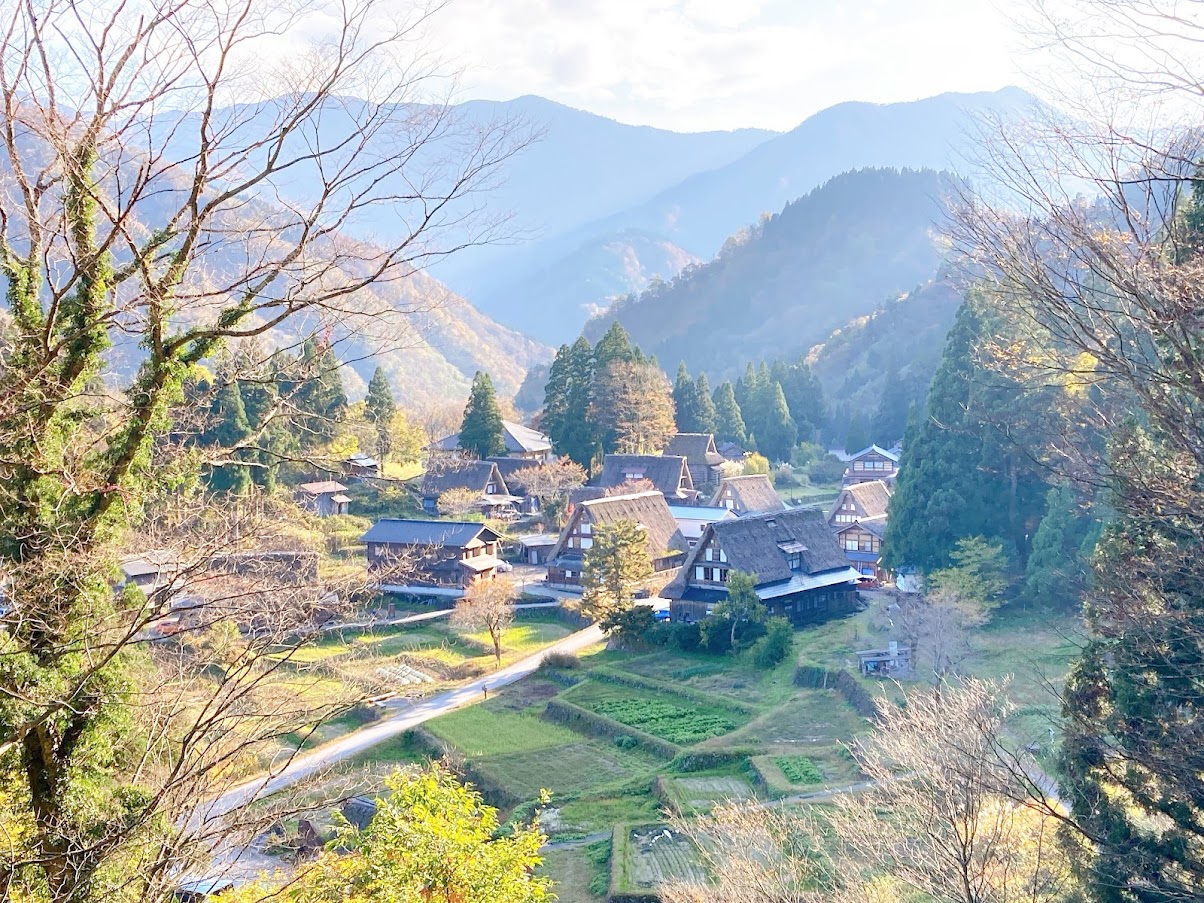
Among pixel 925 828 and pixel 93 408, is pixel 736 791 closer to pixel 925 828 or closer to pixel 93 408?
pixel 925 828

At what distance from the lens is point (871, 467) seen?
4369cm

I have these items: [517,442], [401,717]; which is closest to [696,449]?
[517,442]

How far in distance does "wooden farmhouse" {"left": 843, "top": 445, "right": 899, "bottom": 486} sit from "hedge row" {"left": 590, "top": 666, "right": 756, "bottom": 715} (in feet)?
79.7

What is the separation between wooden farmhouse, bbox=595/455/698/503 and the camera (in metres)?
39.3

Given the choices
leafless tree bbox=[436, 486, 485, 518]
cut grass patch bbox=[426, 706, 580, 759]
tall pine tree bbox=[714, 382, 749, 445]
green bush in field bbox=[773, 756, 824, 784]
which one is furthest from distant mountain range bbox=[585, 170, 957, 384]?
green bush in field bbox=[773, 756, 824, 784]

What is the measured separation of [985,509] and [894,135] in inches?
6427

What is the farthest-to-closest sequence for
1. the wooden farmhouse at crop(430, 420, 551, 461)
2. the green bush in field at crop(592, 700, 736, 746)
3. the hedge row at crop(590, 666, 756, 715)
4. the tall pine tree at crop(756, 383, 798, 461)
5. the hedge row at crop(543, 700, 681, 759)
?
1. the tall pine tree at crop(756, 383, 798, 461)
2. the wooden farmhouse at crop(430, 420, 551, 461)
3. the hedge row at crop(590, 666, 756, 715)
4. the green bush in field at crop(592, 700, 736, 746)
5. the hedge row at crop(543, 700, 681, 759)

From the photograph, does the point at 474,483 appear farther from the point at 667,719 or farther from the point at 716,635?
the point at 667,719

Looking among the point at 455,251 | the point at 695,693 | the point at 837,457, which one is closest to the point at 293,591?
the point at 455,251

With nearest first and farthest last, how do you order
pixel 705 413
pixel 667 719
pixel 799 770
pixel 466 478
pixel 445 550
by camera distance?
pixel 799 770
pixel 667 719
pixel 445 550
pixel 466 478
pixel 705 413

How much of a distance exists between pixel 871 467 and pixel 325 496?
84.8 ft

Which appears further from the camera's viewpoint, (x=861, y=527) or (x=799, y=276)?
(x=799, y=276)

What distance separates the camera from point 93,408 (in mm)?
4965

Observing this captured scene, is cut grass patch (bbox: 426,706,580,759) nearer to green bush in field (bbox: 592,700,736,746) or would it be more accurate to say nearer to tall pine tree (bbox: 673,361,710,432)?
green bush in field (bbox: 592,700,736,746)
